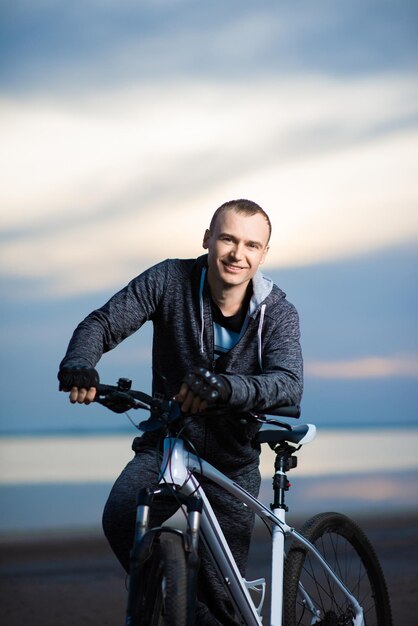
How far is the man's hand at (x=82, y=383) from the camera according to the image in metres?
2.49

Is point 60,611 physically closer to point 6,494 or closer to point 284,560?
point 284,560

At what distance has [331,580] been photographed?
3.41 metres

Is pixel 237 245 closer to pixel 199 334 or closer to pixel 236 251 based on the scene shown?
pixel 236 251

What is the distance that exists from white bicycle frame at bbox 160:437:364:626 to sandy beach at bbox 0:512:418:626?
5.82 feet

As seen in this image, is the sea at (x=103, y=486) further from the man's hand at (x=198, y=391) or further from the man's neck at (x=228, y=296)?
the man's hand at (x=198, y=391)

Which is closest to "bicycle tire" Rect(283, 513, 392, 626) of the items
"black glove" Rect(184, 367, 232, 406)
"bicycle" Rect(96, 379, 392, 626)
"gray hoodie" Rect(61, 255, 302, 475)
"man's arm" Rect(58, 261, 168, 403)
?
"bicycle" Rect(96, 379, 392, 626)

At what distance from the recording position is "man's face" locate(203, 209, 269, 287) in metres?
3.04

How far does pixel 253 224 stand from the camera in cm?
305

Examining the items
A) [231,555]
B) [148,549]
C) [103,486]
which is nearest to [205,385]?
[148,549]

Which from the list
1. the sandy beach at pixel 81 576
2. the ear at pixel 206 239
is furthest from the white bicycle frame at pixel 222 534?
the sandy beach at pixel 81 576

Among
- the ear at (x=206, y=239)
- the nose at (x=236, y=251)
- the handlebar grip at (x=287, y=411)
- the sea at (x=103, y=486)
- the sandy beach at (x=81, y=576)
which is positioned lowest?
the sandy beach at (x=81, y=576)

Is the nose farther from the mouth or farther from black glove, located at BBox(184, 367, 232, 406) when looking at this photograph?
black glove, located at BBox(184, 367, 232, 406)

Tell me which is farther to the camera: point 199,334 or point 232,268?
point 199,334

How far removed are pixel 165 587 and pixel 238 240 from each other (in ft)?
3.40
